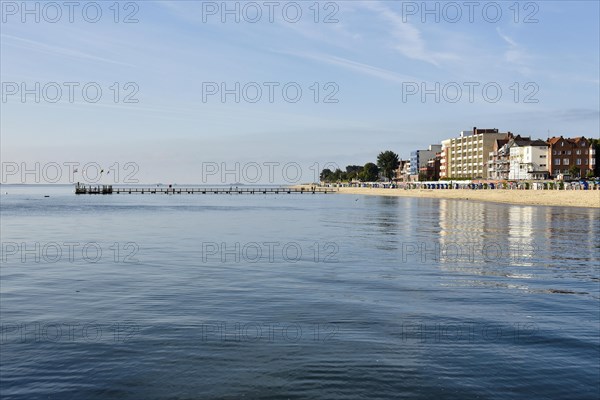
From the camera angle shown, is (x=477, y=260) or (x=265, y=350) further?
(x=477, y=260)

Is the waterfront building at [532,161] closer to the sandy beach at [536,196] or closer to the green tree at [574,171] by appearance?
the green tree at [574,171]

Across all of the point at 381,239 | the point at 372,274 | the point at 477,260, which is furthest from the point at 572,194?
the point at 372,274

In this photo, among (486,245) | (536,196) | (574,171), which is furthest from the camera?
(574,171)

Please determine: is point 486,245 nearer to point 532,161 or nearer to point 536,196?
point 536,196

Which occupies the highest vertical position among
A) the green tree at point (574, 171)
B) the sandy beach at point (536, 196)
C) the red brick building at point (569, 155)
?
the red brick building at point (569, 155)

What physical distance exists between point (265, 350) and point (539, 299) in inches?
460

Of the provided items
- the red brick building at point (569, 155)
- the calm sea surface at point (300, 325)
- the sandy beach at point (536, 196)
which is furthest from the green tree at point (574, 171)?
the calm sea surface at point (300, 325)

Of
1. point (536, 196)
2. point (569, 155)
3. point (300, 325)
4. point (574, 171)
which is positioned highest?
point (569, 155)

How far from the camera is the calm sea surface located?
11.8 m

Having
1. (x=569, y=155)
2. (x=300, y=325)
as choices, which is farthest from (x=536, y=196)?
(x=300, y=325)

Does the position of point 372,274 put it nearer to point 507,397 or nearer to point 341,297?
point 341,297

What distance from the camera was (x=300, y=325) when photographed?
16406 mm

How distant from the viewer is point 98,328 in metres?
16.2

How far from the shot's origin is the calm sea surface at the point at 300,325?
1180 centimetres
